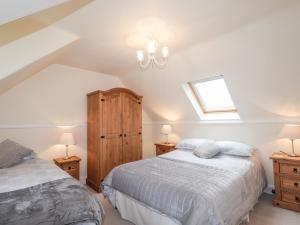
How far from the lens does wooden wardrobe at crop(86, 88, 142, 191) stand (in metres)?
3.49

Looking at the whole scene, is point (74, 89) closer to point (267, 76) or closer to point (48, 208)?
point (48, 208)

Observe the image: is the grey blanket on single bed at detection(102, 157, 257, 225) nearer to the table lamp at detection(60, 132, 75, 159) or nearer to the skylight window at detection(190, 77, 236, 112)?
the table lamp at detection(60, 132, 75, 159)

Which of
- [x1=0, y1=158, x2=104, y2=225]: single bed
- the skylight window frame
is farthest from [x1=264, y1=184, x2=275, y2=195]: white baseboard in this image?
[x1=0, y1=158, x2=104, y2=225]: single bed

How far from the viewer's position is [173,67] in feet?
11.0

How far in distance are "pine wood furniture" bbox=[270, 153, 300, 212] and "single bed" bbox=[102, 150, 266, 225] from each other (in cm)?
25

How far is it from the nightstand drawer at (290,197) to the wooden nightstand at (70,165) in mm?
3348

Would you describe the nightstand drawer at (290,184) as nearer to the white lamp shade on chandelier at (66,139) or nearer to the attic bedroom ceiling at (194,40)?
the attic bedroom ceiling at (194,40)

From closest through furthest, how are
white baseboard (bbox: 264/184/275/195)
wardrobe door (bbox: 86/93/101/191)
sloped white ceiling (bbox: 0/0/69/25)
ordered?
1. sloped white ceiling (bbox: 0/0/69/25)
2. white baseboard (bbox: 264/184/275/195)
3. wardrobe door (bbox: 86/93/101/191)

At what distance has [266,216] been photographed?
2.44 metres

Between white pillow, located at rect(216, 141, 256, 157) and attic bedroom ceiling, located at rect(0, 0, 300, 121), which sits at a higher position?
attic bedroom ceiling, located at rect(0, 0, 300, 121)

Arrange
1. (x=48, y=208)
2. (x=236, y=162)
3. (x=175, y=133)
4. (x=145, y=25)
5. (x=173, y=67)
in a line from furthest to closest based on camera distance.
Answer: (x=175, y=133) < (x=173, y=67) < (x=236, y=162) < (x=145, y=25) < (x=48, y=208)

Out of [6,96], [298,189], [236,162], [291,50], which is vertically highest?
[291,50]

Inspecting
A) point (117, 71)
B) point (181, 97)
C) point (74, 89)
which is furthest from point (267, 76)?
point (74, 89)

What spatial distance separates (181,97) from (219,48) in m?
1.45
